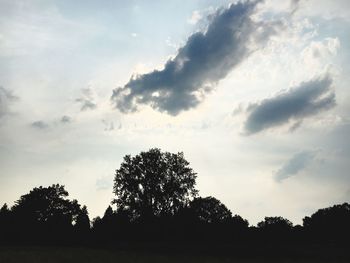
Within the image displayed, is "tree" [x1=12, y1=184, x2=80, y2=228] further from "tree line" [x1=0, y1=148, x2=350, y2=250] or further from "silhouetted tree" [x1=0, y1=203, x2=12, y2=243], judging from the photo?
"silhouetted tree" [x1=0, y1=203, x2=12, y2=243]

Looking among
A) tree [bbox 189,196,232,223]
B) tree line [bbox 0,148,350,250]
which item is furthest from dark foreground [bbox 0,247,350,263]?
tree [bbox 189,196,232,223]

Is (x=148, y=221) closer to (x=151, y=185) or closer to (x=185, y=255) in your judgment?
(x=151, y=185)

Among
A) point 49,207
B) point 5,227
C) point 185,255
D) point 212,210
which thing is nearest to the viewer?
point 185,255

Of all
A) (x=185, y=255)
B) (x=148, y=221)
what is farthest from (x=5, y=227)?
(x=185, y=255)

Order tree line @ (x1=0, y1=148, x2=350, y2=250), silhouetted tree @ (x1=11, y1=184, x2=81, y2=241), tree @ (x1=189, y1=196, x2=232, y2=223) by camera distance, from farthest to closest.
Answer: tree @ (x1=189, y1=196, x2=232, y2=223)
silhouetted tree @ (x1=11, y1=184, x2=81, y2=241)
tree line @ (x1=0, y1=148, x2=350, y2=250)

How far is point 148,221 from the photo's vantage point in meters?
69.0

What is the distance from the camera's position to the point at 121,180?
237 feet

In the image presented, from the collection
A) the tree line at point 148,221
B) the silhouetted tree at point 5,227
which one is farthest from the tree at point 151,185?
the silhouetted tree at point 5,227

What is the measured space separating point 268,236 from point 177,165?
24.2m

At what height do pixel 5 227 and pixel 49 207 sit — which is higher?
pixel 49 207

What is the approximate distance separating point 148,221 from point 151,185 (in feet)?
22.9

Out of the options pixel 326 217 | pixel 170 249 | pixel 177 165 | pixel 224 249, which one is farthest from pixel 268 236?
pixel 326 217

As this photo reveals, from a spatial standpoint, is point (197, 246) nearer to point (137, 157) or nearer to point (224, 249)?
point (224, 249)

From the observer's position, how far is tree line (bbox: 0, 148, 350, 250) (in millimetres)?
57344
